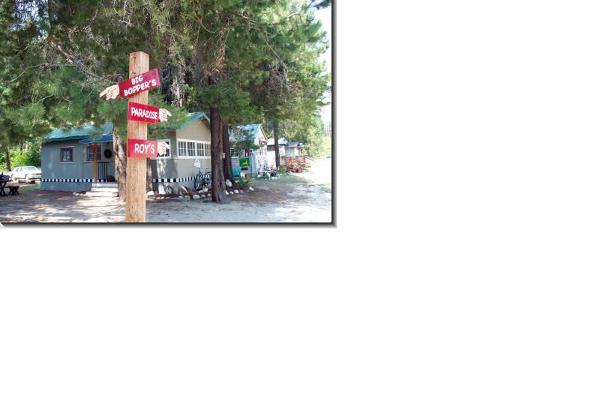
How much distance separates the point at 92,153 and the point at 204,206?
1.18 meters

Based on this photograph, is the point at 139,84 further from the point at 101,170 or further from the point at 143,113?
the point at 101,170

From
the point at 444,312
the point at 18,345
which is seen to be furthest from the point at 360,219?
the point at 18,345

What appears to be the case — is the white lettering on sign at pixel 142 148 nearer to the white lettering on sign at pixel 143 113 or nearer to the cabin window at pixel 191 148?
the white lettering on sign at pixel 143 113

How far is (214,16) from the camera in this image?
8.37ft

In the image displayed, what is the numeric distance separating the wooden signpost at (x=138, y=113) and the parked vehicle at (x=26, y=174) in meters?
0.84

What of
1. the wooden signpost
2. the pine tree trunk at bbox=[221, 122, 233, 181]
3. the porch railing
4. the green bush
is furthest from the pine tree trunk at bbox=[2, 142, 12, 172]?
the pine tree trunk at bbox=[221, 122, 233, 181]

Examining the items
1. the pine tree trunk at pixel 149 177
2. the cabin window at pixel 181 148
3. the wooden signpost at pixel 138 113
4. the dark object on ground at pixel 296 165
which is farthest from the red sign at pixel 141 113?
the dark object on ground at pixel 296 165

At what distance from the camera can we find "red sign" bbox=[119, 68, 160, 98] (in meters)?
2.30

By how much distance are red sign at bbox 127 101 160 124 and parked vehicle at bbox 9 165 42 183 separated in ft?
3.08

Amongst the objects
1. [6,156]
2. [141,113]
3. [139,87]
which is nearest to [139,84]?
[139,87]

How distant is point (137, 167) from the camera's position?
2.30 m

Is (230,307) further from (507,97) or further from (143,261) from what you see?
(507,97)

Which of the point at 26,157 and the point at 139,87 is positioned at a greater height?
the point at 139,87

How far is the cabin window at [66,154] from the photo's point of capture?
2893 millimetres
